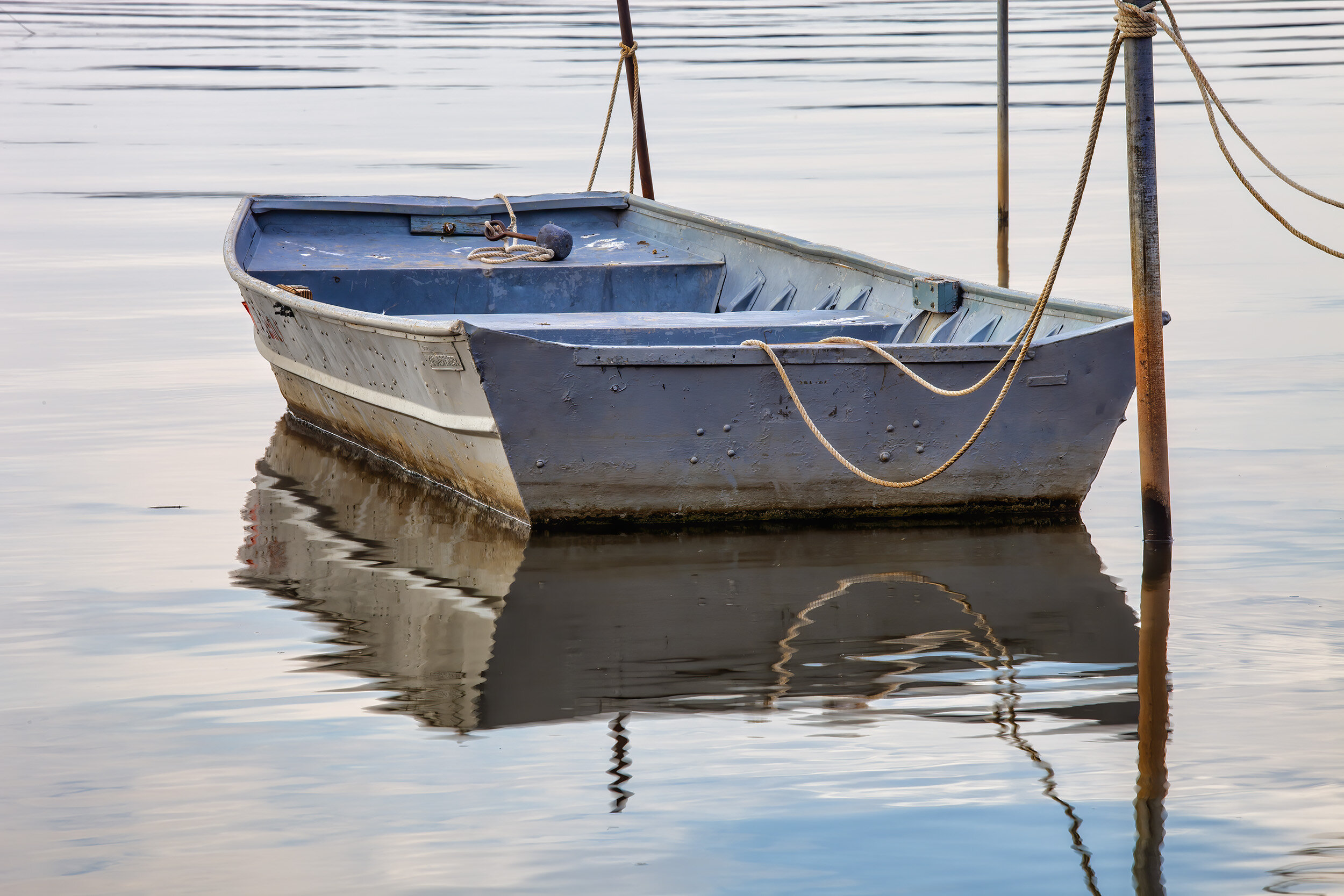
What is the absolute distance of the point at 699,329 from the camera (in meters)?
8.22

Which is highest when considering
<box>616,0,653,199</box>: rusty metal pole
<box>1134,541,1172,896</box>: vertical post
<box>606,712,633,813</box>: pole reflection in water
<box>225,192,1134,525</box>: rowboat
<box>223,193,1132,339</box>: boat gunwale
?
<box>616,0,653,199</box>: rusty metal pole

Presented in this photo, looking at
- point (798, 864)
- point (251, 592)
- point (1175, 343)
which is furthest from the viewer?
point (1175, 343)

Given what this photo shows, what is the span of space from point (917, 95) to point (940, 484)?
23.4 meters

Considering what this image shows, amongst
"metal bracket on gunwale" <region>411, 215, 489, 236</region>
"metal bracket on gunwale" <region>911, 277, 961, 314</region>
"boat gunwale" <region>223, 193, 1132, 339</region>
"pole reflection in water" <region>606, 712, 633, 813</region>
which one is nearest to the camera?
"pole reflection in water" <region>606, 712, 633, 813</region>

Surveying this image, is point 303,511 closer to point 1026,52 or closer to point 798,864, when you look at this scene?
point 798,864

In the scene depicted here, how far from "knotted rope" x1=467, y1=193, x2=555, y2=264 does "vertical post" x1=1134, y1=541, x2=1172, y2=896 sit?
5.21m

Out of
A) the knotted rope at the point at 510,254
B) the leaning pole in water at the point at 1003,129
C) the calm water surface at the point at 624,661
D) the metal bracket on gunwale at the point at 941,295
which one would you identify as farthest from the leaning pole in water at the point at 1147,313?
the leaning pole in water at the point at 1003,129

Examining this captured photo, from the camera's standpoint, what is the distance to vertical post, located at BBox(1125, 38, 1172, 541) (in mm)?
6422

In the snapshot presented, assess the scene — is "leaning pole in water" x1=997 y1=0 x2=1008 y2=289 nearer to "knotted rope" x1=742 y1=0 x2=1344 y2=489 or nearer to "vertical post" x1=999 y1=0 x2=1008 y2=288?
"vertical post" x1=999 y1=0 x2=1008 y2=288

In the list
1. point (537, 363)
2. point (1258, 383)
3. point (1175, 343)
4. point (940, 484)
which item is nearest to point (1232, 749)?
point (940, 484)

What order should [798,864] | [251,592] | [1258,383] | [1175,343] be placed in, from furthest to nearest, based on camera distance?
[1175,343] < [1258,383] < [251,592] < [798,864]

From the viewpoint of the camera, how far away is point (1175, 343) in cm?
1107

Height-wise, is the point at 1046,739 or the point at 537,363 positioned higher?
the point at 537,363

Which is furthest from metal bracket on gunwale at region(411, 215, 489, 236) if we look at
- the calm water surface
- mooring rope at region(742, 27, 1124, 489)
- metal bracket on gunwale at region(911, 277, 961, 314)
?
mooring rope at region(742, 27, 1124, 489)
